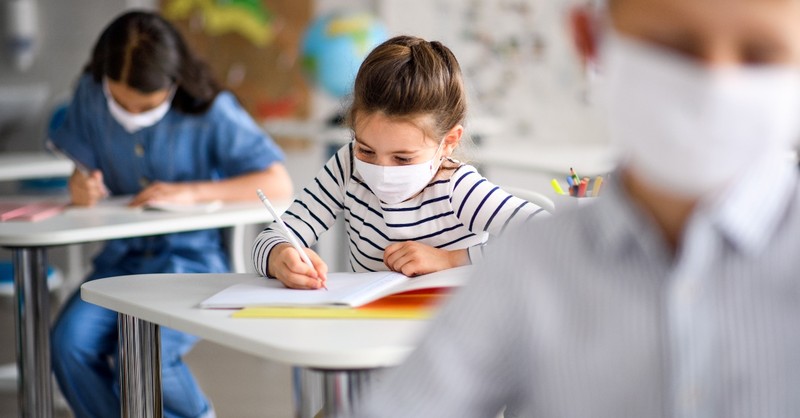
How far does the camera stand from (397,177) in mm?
1699

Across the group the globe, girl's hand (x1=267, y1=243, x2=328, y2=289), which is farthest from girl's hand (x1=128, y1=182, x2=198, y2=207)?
Answer: the globe

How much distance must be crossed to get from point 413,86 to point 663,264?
993 millimetres

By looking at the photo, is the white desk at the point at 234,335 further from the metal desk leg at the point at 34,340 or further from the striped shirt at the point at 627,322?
the metal desk leg at the point at 34,340

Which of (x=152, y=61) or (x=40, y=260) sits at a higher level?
(x=152, y=61)

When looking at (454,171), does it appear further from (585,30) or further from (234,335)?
(585,30)

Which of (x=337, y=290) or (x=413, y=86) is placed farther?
(x=413, y=86)

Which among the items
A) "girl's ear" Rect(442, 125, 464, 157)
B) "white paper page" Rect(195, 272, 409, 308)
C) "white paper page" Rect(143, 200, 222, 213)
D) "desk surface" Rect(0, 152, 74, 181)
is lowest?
"desk surface" Rect(0, 152, 74, 181)

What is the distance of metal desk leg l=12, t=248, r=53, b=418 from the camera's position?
2207 millimetres

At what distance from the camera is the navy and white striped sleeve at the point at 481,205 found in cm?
171

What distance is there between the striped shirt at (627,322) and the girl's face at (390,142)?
0.87 metres

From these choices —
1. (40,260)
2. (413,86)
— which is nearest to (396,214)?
(413,86)

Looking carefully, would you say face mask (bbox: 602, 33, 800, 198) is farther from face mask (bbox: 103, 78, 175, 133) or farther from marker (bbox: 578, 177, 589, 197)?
face mask (bbox: 103, 78, 175, 133)

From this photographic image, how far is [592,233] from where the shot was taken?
80 cm

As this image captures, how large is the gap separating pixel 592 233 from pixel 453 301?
0.12 m
